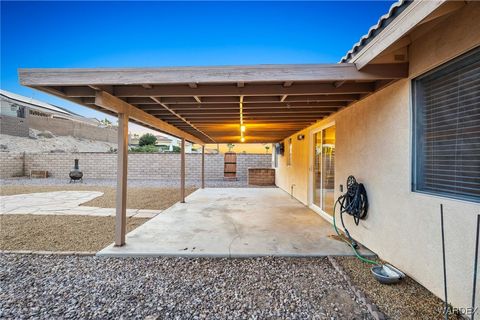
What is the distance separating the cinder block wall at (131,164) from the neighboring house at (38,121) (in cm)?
719

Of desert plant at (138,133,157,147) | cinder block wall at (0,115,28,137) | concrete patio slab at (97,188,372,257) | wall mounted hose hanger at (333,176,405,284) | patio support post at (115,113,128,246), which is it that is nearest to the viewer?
wall mounted hose hanger at (333,176,405,284)

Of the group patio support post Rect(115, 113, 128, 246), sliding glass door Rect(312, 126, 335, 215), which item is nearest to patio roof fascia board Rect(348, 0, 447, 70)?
sliding glass door Rect(312, 126, 335, 215)

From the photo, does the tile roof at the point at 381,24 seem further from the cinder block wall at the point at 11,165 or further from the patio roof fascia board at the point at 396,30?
the cinder block wall at the point at 11,165

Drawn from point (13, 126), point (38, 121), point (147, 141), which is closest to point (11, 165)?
point (13, 126)

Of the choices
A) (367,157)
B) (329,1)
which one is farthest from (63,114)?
(367,157)

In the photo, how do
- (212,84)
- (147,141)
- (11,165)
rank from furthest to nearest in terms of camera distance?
1. (147,141)
2. (11,165)
3. (212,84)

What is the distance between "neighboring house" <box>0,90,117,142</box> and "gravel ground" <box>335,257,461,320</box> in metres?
24.1

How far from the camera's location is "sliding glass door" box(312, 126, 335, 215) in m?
5.31

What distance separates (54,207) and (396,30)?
8495mm

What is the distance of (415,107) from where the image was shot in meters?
2.60

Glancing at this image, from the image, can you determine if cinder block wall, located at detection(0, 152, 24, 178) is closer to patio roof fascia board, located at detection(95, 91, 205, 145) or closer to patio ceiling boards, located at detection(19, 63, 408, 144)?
patio roof fascia board, located at detection(95, 91, 205, 145)

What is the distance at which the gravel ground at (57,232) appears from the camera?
12.3 feet

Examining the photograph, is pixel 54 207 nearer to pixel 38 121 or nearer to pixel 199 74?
pixel 199 74

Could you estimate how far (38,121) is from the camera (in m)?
22.3
